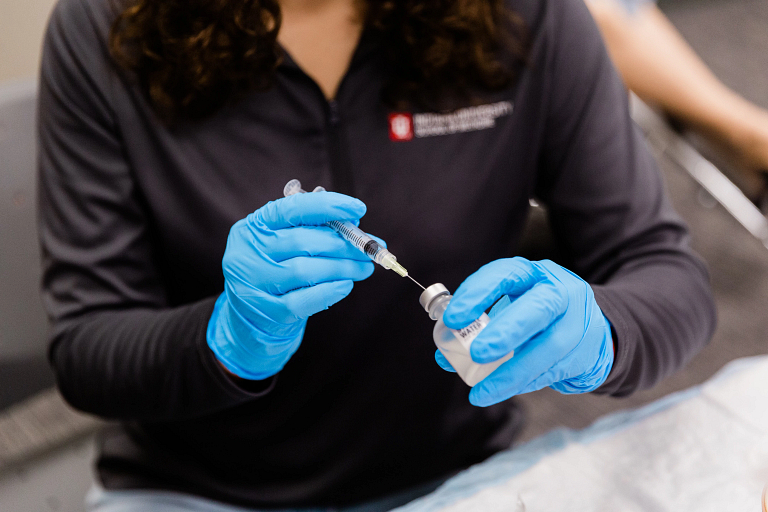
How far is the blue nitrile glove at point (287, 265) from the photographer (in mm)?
569

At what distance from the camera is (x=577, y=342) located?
0.54m

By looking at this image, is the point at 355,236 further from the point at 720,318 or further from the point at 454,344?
the point at 720,318

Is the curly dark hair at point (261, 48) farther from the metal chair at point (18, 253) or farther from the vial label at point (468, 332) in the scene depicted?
the vial label at point (468, 332)

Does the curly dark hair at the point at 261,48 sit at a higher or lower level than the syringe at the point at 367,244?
higher

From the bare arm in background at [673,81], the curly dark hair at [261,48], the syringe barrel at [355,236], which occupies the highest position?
the curly dark hair at [261,48]

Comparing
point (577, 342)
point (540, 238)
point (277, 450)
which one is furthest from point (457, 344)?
A: point (540, 238)

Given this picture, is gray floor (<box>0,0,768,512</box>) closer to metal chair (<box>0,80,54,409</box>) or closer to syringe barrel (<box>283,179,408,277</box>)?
metal chair (<box>0,80,54,409</box>)

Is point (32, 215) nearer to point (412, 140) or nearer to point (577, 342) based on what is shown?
point (412, 140)

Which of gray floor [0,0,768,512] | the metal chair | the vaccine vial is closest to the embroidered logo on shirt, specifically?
the vaccine vial

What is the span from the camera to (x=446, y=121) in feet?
2.51

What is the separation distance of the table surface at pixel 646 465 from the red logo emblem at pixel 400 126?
39 centimetres

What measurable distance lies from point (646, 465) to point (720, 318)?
1.32 metres

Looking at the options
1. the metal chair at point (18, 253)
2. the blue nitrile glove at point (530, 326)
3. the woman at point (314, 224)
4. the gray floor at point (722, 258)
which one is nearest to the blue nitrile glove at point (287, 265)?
the woman at point (314, 224)

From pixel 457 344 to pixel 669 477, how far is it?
29cm
